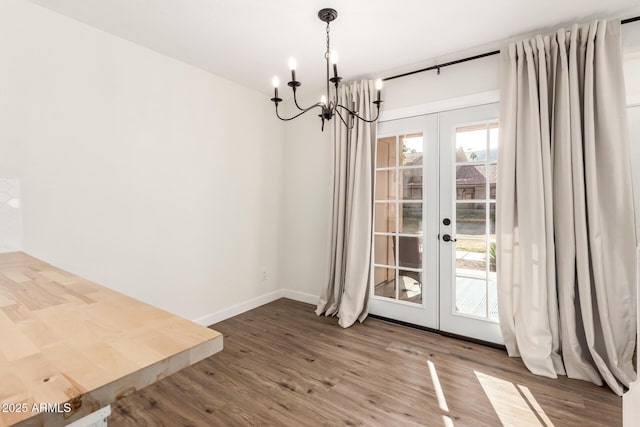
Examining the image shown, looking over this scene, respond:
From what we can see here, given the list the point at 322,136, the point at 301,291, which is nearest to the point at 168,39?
the point at 322,136

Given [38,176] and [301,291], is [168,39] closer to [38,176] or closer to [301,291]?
[38,176]

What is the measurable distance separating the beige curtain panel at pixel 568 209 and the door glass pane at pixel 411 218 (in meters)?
0.71

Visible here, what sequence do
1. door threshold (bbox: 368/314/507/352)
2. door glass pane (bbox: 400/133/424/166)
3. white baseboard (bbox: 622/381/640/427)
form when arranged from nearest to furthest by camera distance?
white baseboard (bbox: 622/381/640/427)
door threshold (bbox: 368/314/507/352)
door glass pane (bbox: 400/133/424/166)

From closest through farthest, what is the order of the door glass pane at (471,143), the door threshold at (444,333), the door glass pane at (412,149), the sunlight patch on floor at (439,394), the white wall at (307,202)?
the sunlight patch on floor at (439,394) → the door threshold at (444,333) → the door glass pane at (471,143) → the door glass pane at (412,149) → the white wall at (307,202)

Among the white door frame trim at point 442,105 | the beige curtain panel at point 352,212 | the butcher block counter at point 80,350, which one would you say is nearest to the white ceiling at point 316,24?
the white door frame trim at point 442,105

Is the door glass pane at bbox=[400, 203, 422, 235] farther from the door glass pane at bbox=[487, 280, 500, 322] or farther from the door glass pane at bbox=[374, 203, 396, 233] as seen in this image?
the door glass pane at bbox=[487, 280, 500, 322]

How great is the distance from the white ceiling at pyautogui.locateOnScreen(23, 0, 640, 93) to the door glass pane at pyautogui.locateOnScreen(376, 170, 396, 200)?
1.06 metres

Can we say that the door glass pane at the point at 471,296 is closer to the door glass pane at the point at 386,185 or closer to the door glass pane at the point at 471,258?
the door glass pane at the point at 471,258

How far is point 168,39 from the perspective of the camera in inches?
95.6

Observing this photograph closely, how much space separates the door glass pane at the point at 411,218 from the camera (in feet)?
9.76

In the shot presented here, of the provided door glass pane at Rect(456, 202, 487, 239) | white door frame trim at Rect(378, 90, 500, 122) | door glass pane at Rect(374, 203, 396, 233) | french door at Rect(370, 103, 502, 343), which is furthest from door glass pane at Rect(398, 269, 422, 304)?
white door frame trim at Rect(378, 90, 500, 122)

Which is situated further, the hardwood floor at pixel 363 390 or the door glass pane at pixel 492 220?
the door glass pane at pixel 492 220

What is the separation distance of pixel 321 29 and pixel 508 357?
297cm

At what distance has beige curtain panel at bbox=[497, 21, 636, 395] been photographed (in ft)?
6.70
